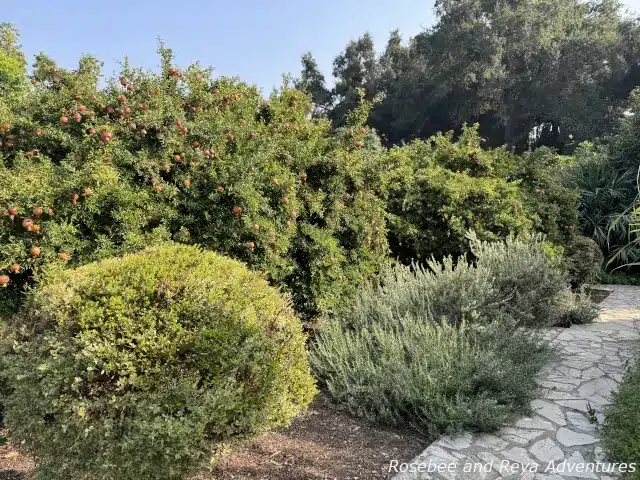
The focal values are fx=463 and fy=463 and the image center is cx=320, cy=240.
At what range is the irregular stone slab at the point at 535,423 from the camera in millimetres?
3070

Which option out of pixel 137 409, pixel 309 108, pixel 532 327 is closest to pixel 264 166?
pixel 309 108

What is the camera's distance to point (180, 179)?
365cm

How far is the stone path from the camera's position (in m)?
2.59

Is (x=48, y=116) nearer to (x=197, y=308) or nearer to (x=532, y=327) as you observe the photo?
(x=197, y=308)

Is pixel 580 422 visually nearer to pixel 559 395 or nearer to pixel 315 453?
pixel 559 395

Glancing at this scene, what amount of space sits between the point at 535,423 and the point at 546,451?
1.09 feet

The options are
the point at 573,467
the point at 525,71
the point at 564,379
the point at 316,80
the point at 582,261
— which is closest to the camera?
the point at 573,467

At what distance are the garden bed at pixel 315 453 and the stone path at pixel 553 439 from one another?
0.21 m

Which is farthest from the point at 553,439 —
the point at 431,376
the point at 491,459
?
the point at 431,376

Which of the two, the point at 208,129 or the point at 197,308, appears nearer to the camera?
the point at 197,308

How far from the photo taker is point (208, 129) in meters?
3.83

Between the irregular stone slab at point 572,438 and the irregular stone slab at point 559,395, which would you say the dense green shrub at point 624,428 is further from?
the irregular stone slab at point 559,395

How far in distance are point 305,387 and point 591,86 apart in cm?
2242

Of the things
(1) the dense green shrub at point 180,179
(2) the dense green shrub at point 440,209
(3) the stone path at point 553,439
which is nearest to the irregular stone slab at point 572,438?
(3) the stone path at point 553,439
